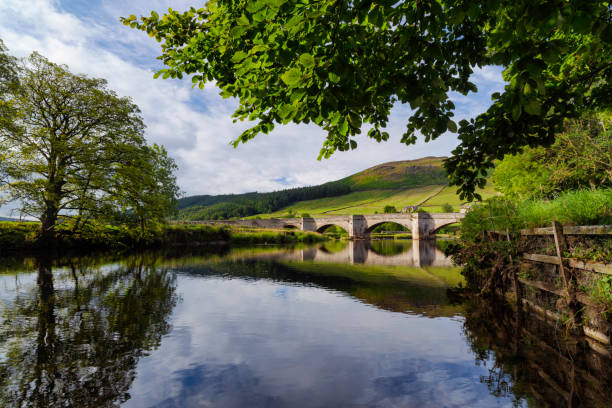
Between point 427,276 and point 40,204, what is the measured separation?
2597cm

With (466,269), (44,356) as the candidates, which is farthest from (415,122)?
(466,269)

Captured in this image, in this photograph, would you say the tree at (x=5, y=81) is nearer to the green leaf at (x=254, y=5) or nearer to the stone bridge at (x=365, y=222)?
the green leaf at (x=254, y=5)

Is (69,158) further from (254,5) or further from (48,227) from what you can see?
(254,5)

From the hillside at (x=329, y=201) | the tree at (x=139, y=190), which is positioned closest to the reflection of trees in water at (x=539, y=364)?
the tree at (x=139, y=190)

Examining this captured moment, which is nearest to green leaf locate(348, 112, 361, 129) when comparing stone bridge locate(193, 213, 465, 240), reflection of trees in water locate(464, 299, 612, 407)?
reflection of trees in water locate(464, 299, 612, 407)

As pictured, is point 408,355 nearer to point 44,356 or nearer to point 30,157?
point 44,356

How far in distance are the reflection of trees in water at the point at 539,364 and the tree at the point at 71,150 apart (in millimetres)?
23539

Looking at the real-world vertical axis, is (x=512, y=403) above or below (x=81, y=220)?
below

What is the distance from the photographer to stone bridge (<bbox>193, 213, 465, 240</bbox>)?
77000mm

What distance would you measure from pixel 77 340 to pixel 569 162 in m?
24.8

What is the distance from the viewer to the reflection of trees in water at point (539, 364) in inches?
179

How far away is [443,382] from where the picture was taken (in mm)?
5199

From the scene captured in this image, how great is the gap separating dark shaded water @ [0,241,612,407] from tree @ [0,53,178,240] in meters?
12.6

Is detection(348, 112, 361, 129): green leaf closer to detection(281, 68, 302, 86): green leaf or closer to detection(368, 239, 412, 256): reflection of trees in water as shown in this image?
detection(281, 68, 302, 86): green leaf
